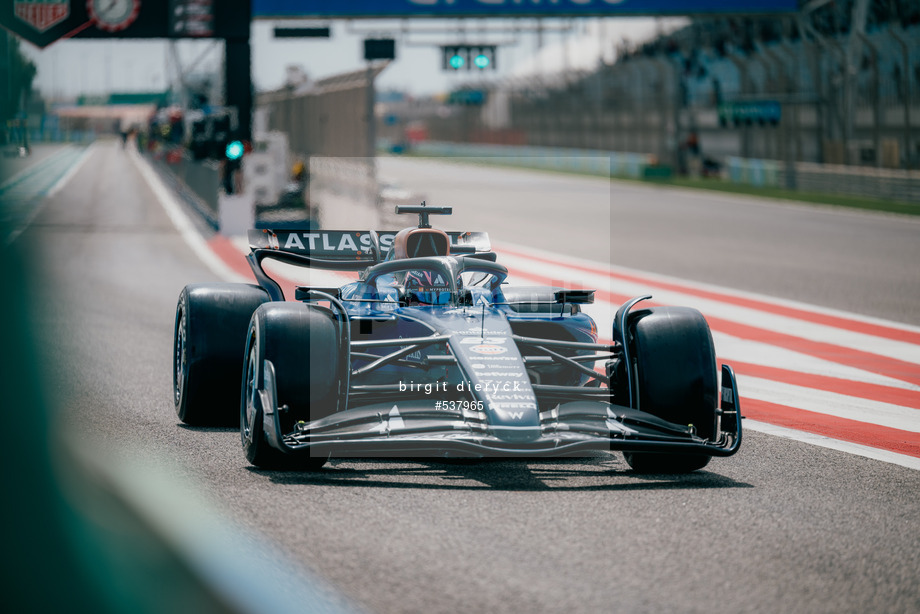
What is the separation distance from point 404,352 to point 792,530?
1.96 m

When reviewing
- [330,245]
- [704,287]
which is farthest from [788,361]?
[704,287]

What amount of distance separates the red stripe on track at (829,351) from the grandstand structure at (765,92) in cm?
1974

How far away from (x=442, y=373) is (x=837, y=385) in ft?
12.5

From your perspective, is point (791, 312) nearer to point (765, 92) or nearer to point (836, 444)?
point (836, 444)

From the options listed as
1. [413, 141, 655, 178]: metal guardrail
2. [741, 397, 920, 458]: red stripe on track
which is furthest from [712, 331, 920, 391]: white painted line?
[413, 141, 655, 178]: metal guardrail

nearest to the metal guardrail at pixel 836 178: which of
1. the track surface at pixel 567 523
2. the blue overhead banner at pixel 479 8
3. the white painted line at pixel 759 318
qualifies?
the blue overhead banner at pixel 479 8

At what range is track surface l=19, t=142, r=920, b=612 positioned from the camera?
4.11 metres

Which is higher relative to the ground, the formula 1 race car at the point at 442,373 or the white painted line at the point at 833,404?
the formula 1 race car at the point at 442,373

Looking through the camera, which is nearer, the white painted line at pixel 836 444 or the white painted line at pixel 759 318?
the white painted line at pixel 836 444

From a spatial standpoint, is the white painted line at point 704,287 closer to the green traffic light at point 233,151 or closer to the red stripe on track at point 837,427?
the red stripe on track at point 837,427

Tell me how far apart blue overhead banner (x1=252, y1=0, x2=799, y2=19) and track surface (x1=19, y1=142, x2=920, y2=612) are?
2352 cm

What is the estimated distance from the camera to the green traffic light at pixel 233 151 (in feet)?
74.5

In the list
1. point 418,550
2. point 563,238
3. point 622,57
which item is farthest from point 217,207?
point 622,57

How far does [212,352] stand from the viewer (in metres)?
6.93
